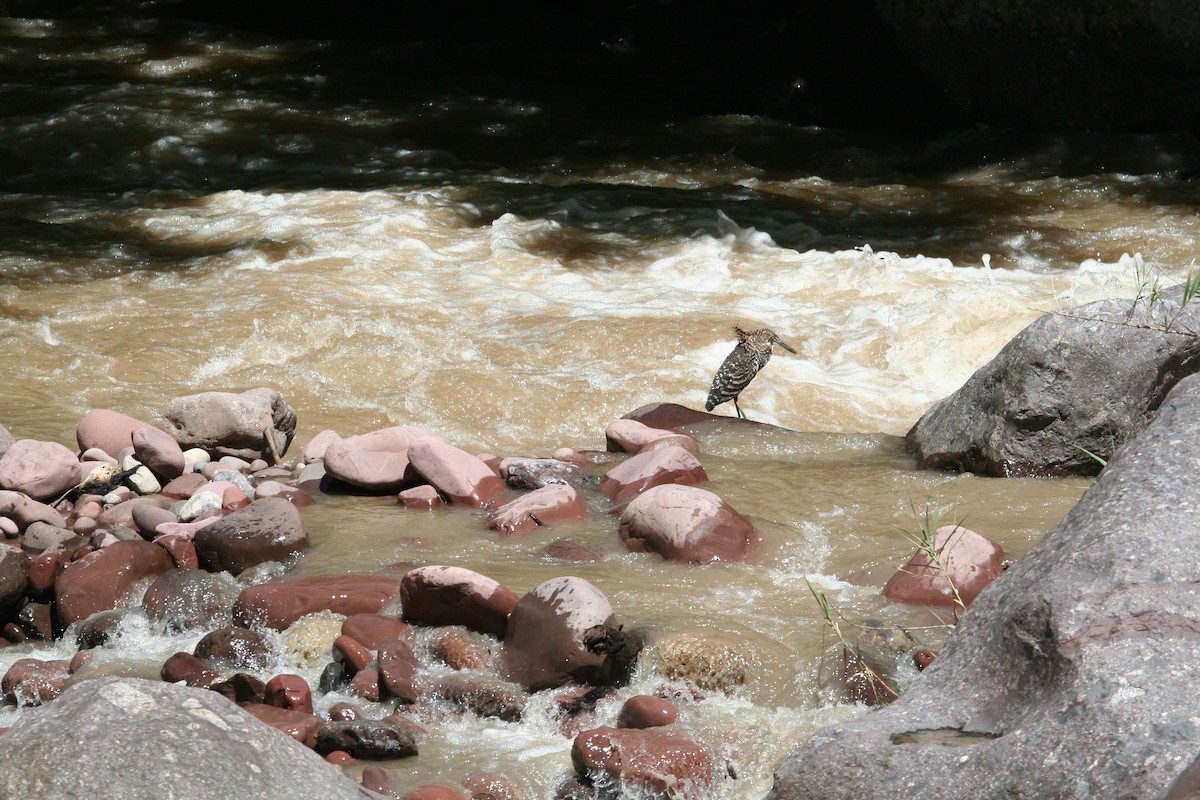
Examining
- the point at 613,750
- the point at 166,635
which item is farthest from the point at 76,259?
the point at 613,750

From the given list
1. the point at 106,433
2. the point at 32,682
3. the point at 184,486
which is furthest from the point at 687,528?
the point at 106,433

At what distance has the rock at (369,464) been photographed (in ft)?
17.0

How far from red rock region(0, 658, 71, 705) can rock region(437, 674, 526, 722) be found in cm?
109

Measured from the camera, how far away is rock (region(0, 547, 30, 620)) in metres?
4.23

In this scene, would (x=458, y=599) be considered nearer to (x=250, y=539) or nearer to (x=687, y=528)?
(x=687, y=528)

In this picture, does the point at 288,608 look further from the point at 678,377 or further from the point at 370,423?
the point at 678,377

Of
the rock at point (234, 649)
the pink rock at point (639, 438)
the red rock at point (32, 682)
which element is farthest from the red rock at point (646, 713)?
the pink rock at point (639, 438)

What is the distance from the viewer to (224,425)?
18.5 ft

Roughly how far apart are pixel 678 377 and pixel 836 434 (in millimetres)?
1363

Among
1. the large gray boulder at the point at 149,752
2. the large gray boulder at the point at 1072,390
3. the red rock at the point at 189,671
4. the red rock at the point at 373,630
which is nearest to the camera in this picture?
the large gray boulder at the point at 149,752

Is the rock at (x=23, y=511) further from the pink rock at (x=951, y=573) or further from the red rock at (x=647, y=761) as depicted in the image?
the pink rock at (x=951, y=573)

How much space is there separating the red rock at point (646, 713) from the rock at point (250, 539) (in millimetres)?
1622

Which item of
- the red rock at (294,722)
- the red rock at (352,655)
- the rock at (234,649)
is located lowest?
the rock at (234,649)

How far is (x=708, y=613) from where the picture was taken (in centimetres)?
389
